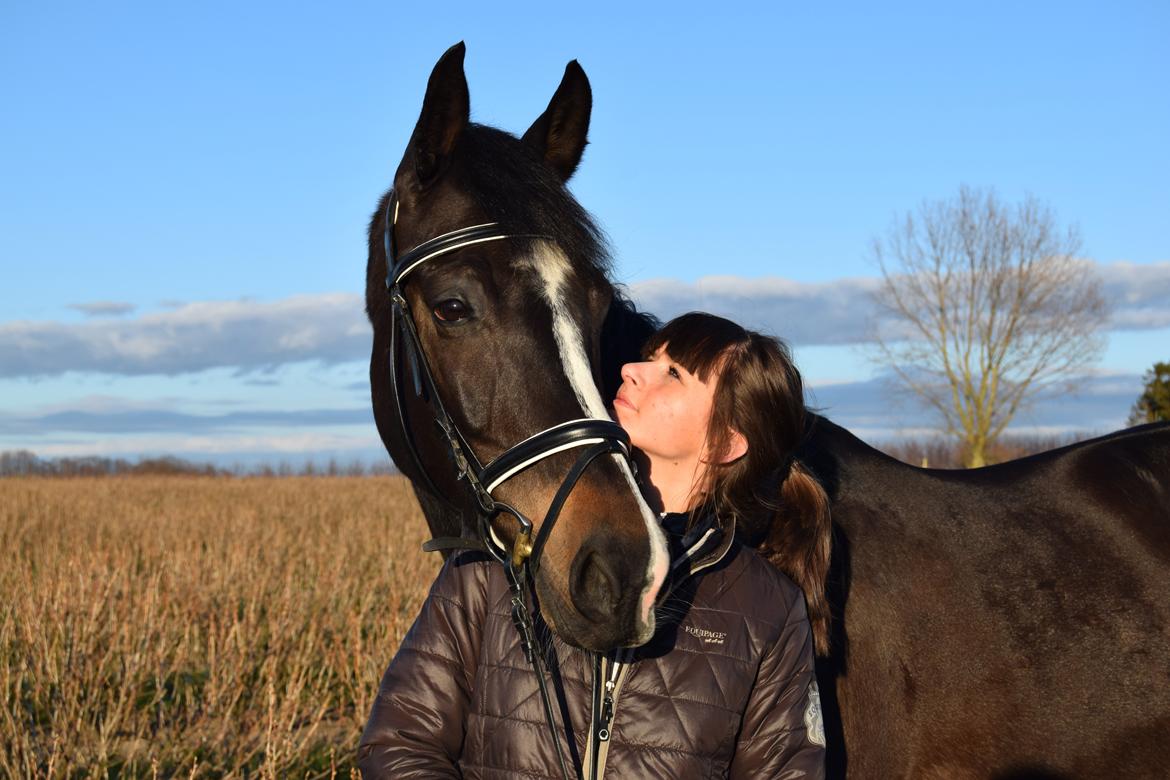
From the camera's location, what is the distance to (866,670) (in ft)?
8.50

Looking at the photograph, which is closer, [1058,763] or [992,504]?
[1058,763]

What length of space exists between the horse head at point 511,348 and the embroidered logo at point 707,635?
0.15 meters

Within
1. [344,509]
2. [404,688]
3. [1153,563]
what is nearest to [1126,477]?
[1153,563]

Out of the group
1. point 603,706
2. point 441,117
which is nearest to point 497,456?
point 603,706

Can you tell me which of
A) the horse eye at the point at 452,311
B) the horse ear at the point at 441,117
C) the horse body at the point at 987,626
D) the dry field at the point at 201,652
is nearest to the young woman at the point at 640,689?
the horse eye at the point at 452,311

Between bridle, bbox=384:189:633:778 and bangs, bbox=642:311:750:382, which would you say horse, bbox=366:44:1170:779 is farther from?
bangs, bbox=642:311:750:382

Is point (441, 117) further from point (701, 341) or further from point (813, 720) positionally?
point (813, 720)

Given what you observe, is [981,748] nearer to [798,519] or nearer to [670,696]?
[798,519]

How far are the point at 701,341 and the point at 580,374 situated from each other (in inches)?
12.1

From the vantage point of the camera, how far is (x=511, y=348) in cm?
216

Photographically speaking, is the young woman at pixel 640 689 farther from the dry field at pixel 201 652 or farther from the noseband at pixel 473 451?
the dry field at pixel 201 652

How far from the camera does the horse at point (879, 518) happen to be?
2.21 metres

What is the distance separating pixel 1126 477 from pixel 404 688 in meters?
2.57

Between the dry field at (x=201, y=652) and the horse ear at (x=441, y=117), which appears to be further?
the dry field at (x=201, y=652)
